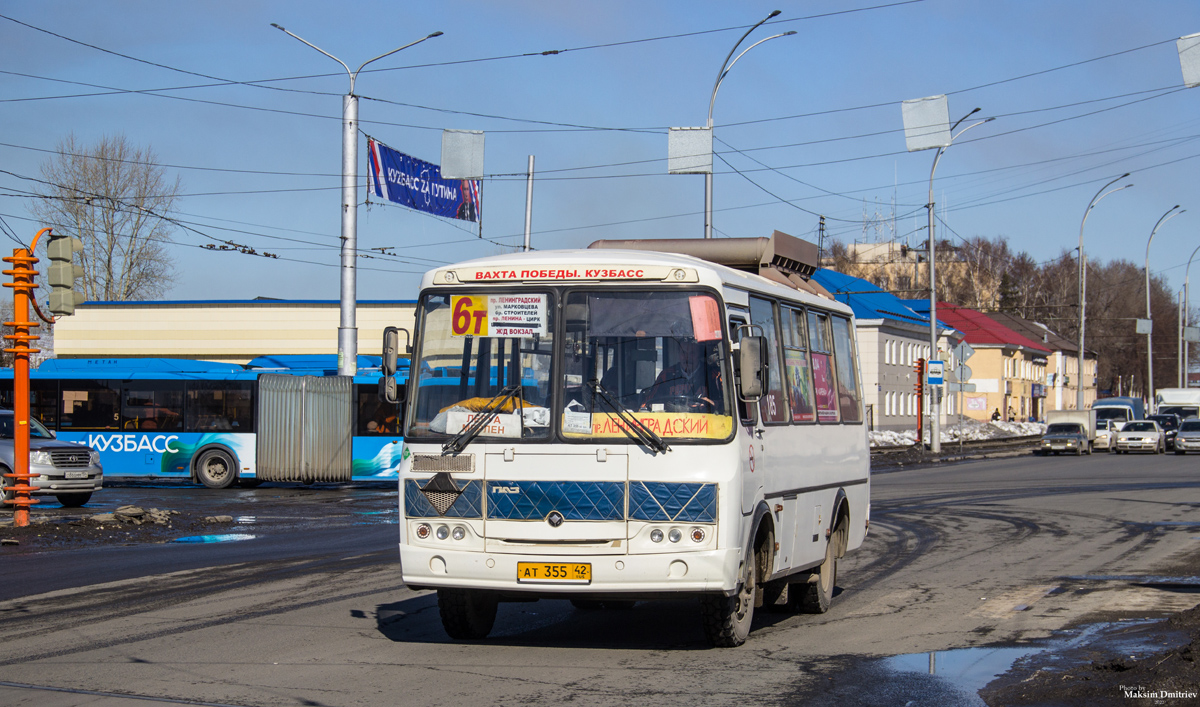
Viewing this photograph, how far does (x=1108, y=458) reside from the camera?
4662 centimetres

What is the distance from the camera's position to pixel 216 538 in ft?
58.0

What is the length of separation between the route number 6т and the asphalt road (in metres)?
2.13

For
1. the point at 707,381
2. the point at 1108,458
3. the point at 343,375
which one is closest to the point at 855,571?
the point at 707,381

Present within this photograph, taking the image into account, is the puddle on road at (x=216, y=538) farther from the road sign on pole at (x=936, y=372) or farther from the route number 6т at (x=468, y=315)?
the road sign on pole at (x=936, y=372)

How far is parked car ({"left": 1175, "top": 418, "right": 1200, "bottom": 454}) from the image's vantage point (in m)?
49.7

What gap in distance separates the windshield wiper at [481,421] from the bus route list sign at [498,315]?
385 mm

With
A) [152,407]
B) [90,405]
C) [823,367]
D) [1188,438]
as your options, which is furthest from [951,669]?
[1188,438]

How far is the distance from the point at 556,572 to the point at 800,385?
304cm

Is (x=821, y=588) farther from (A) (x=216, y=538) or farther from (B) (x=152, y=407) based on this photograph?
(B) (x=152, y=407)

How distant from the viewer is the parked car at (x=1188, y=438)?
4966 cm

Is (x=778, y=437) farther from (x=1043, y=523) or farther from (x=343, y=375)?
(x=343, y=375)

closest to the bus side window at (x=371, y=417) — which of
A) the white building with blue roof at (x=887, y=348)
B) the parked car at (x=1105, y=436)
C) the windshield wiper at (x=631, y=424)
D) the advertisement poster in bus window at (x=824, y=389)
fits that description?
the advertisement poster in bus window at (x=824, y=389)

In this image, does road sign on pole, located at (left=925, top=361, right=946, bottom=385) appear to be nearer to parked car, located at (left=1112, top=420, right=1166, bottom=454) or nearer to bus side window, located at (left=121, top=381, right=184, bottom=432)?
parked car, located at (left=1112, top=420, right=1166, bottom=454)

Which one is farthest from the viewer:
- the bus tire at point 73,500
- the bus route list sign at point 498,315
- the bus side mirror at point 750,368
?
the bus tire at point 73,500
